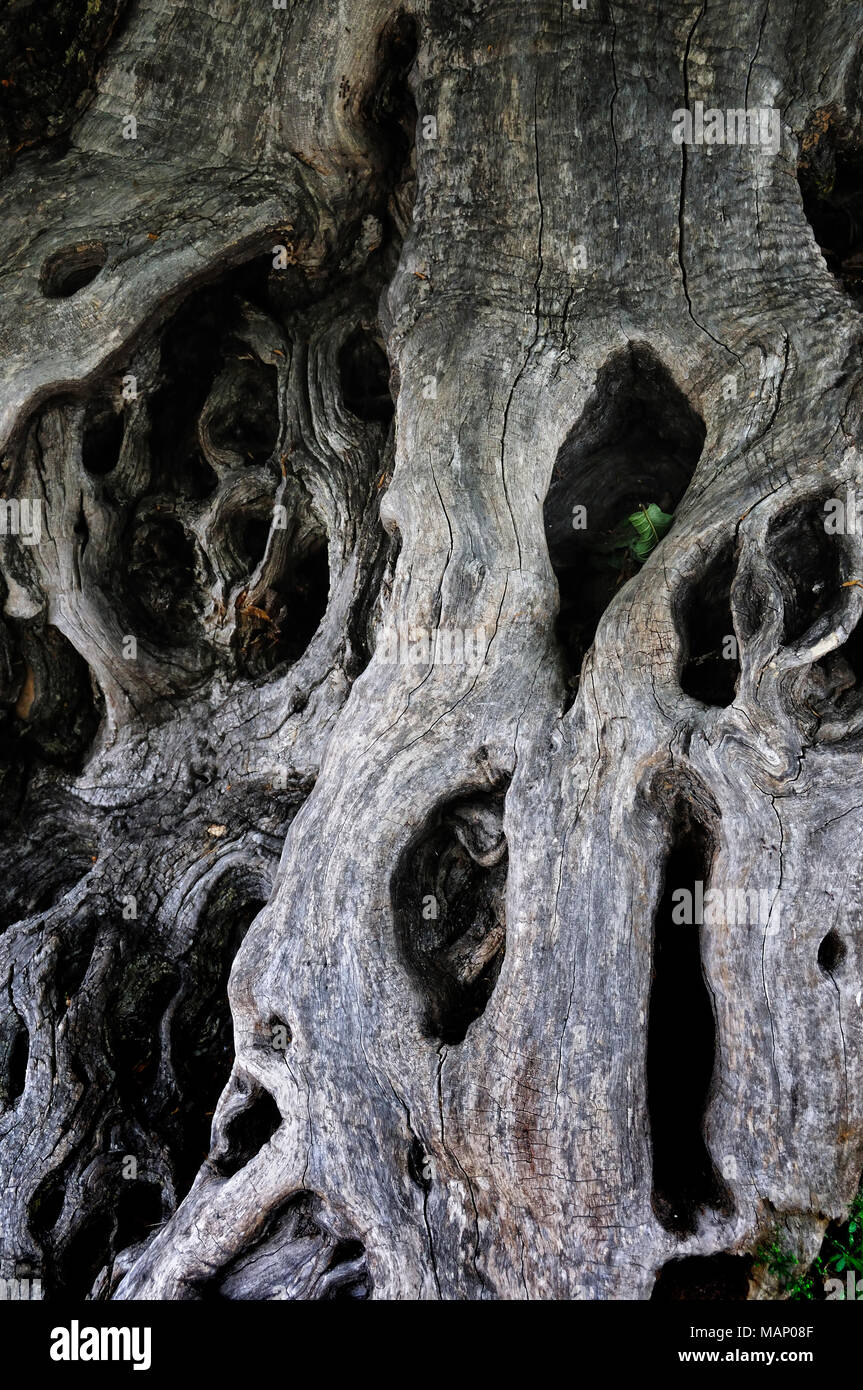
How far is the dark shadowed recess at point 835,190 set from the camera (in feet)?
14.0

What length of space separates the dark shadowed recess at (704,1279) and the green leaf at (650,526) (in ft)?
8.86

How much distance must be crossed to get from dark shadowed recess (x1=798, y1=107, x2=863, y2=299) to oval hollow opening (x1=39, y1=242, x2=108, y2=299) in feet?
11.5

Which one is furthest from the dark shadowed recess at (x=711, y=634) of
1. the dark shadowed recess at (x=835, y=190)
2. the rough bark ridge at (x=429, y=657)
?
the dark shadowed recess at (x=835, y=190)

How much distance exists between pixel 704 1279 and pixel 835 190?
4953 millimetres

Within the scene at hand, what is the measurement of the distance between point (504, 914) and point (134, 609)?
2.70m

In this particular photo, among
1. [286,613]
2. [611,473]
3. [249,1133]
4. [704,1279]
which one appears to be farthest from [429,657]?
[704,1279]

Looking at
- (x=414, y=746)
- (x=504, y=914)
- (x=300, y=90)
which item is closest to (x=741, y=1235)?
(x=504, y=914)

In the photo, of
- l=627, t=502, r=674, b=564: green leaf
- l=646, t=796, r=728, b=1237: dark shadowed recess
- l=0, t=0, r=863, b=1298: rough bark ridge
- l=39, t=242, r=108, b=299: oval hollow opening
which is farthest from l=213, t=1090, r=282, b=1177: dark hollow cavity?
l=39, t=242, r=108, b=299: oval hollow opening

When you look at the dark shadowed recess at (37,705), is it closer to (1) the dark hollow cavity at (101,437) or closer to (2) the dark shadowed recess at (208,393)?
(1) the dark hollow cavity at (101,437)

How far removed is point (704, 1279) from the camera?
10.2ft

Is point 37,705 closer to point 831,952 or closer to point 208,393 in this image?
point 208,393

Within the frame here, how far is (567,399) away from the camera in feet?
13.4

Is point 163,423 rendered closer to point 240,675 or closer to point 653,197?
point 240,675

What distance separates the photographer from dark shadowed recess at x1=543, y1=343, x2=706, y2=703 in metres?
4.21
